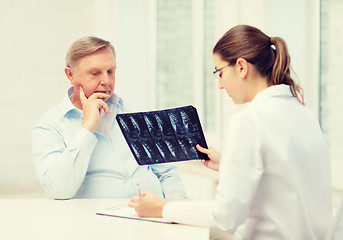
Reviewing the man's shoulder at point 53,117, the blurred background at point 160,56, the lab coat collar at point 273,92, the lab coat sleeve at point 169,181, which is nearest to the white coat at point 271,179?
the lab coat collar at point 273,92

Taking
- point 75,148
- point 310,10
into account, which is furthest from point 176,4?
point 75,148

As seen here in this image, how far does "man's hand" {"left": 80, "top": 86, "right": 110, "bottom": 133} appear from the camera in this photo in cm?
209

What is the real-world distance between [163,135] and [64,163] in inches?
16.1

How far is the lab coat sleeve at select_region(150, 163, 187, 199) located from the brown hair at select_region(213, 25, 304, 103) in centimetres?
83

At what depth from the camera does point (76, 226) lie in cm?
158

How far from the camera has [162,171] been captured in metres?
2.34

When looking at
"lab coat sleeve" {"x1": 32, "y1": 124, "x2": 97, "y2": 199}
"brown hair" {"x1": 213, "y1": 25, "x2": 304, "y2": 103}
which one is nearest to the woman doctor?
"brown hair" {"x1": 213, "y1": 25, "x2": 304, "y2": 103}

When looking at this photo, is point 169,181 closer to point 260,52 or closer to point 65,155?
point 65,155

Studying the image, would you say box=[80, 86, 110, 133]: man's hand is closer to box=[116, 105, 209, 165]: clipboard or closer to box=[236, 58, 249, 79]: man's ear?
box=[116, 105, 209, 165]: clipboard

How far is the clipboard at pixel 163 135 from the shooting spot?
1.87 metres

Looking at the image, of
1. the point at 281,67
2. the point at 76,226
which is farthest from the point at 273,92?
the point at 76,226

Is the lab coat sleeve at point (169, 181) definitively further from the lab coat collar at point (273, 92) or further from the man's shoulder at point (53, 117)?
the lab coat collar at point (273, 92)

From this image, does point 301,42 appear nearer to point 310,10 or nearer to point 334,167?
point 310,10

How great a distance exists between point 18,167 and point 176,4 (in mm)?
1889
